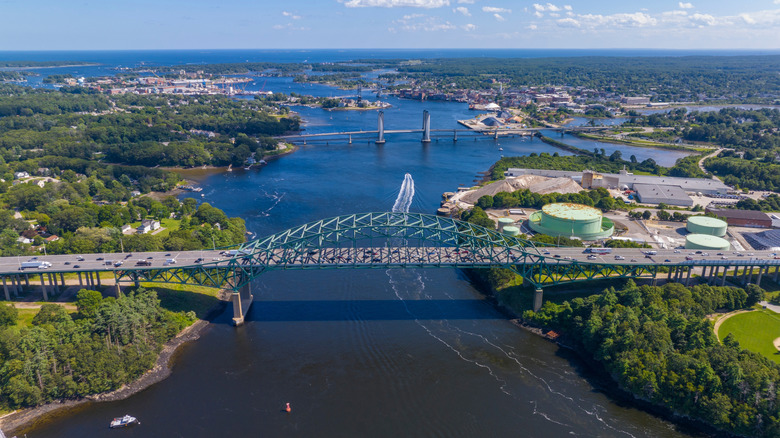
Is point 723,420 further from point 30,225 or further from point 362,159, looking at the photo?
point 362,159

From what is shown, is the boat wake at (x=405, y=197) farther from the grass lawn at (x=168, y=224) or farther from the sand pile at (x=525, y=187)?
the grass lawn at (x=168, y=224)

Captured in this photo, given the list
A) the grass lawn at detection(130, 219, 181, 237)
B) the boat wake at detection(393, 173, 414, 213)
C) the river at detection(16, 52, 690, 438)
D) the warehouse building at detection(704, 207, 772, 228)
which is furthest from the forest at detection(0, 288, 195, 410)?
the warehouse building at detection(704, 207, 772, 228)

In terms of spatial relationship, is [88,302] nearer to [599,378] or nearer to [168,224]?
[168,224]

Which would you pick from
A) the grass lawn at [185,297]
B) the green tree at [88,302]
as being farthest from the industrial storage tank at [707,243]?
the green tree at [88,302]

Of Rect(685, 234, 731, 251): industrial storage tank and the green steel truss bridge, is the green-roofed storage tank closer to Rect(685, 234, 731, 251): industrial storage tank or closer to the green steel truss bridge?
the green steel truss bridge

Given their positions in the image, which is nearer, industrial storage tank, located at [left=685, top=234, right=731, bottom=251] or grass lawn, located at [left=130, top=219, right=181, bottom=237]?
industrial storage tank, located at [left=685, top=234, right=731, bottom=251]
